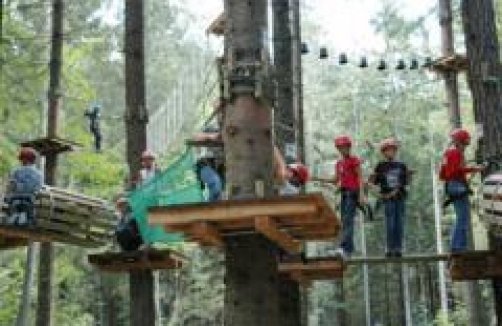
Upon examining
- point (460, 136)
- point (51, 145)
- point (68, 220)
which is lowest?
point (68, 220)

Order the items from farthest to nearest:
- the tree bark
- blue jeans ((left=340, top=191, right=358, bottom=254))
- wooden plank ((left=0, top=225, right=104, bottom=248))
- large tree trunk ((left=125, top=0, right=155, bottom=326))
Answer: the tree bark
large tree trunk ((left=125, top=0, right=155, bottom=326))
wooden plank ((left=0, top=225, right=104, bottom=248))
blue jeans ((left=340, top=191, right=358, bottom=254))

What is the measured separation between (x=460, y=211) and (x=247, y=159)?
9.18 feet

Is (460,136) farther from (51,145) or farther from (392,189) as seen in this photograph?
(51,145)

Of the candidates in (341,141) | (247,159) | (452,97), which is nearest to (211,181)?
(341,141)

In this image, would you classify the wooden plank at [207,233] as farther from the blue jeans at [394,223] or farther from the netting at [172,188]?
the blue jeans at [394,223]

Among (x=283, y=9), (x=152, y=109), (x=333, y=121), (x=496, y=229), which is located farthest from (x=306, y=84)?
(x=496, y=229)

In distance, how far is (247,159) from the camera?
5250mm

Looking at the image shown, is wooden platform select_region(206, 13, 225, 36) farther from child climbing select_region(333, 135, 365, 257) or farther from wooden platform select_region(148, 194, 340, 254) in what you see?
wooden platform select_region(148, 194, 340, 254)

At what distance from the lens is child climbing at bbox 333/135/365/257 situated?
7492 millimetres

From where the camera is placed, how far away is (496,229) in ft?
22.6

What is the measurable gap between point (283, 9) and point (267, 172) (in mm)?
4929

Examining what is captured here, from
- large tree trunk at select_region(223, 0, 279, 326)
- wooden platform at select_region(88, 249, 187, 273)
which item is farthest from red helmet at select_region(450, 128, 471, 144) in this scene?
wooden platform at select_region(88, 249, 187, 273)

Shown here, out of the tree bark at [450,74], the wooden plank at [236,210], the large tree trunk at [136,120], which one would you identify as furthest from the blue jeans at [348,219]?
the tree bark at [450,74]

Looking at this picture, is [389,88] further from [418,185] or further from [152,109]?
[152,109]
